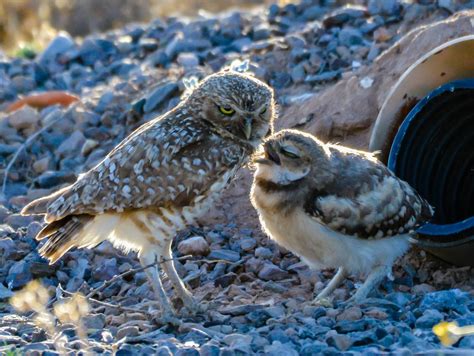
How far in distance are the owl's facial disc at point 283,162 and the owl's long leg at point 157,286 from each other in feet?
3.02

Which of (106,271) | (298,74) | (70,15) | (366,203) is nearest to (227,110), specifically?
(366,203)

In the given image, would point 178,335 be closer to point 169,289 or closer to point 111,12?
point 169,289

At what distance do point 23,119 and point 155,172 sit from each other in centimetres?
461

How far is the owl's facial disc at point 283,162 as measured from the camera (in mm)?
6445

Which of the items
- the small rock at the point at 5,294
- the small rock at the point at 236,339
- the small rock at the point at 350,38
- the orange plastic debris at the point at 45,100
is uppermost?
the small rock at the point at 350,38

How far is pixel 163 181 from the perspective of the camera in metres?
6.45

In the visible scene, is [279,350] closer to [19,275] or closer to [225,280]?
[225,280]

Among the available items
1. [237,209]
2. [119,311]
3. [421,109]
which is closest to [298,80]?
[237,209]

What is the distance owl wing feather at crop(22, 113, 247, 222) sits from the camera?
6.41 m

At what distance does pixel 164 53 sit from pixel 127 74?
508 millimetres

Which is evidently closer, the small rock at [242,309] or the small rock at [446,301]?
the small rock at [446,301]

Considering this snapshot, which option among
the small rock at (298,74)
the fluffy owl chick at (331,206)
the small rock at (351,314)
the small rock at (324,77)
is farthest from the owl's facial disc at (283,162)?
the small rock at (298,74)

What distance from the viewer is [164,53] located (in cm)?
1198

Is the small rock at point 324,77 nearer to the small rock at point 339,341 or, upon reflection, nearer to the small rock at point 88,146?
the small rock at point 88,146
